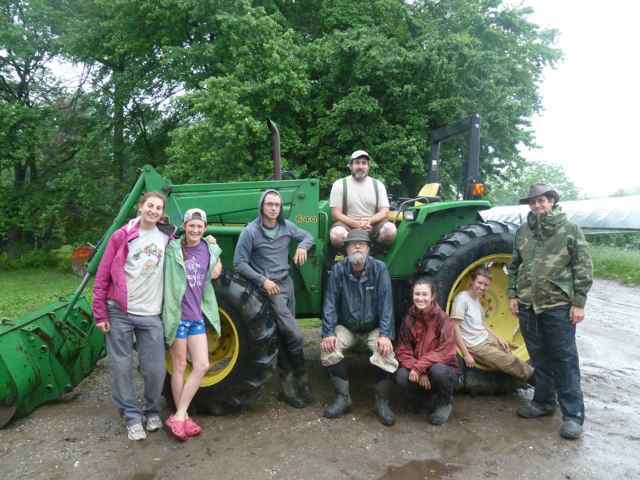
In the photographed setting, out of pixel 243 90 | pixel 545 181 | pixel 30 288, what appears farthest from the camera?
pixel 545 181

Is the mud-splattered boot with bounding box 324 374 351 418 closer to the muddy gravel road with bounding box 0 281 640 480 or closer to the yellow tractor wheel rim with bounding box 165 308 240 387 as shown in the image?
the muddy gravel road with bounding box 0 281 640 480

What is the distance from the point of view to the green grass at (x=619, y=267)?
1176 cm

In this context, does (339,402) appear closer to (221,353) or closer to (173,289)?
(221,353)

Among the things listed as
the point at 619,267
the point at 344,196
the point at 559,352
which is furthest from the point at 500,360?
the point at 619,267

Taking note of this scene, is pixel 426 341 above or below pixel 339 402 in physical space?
→ above

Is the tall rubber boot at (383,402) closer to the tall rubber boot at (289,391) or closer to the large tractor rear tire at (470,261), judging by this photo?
the tall rubber boot at (289,391)

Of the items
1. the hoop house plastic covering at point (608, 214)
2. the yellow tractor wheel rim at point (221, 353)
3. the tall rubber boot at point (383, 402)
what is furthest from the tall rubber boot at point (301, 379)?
the hoop house plastic covering at point (608, 214)

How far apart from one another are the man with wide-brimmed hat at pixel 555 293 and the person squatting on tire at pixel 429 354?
0.62 metres

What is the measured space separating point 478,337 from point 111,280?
2.82 meters

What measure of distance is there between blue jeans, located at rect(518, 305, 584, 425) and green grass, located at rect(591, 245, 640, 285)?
903cm

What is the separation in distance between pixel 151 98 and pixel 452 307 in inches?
498

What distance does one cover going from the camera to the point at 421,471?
3166 mm

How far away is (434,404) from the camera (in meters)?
3.91

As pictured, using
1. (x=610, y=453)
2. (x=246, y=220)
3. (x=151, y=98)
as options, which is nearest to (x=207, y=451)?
(x=246, y=220)
